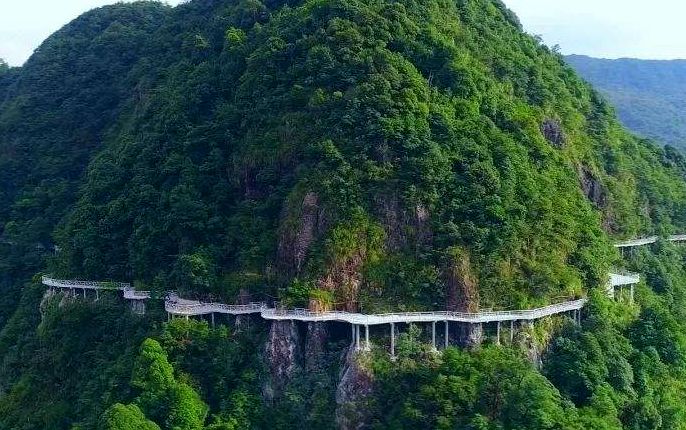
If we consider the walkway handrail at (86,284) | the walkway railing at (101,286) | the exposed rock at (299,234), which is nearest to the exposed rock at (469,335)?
the exposed rock at (299,234)

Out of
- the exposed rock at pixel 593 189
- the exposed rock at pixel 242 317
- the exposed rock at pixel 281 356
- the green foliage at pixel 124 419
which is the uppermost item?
the exposed rock at pixel 593 189

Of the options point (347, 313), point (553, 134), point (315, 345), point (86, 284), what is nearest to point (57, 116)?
point (86, 284)

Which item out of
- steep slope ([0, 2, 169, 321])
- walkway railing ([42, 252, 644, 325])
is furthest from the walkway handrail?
steep slope ([0, 2, 169, 321])

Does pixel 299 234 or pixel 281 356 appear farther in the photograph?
pixel 299 234

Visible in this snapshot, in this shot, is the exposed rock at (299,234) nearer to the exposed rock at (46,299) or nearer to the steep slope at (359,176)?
the steep slope at (359,176)

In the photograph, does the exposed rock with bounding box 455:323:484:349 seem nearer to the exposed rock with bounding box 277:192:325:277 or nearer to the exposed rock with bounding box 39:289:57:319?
the exposed rock with bounding box 277:192:325:277

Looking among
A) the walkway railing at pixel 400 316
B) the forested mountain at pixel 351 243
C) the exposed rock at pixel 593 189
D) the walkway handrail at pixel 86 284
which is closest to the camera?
the forested mountain at pixel 351 243

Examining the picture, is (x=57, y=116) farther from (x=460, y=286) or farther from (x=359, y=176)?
(x=460, y=286)

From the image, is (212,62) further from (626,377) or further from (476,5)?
(626,377)
